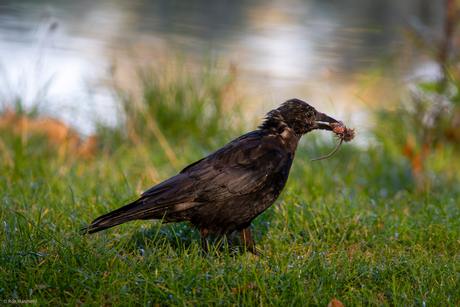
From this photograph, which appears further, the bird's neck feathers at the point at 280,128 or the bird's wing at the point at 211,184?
the bird's neck feathers at the point at 280,128

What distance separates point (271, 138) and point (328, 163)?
2517mm

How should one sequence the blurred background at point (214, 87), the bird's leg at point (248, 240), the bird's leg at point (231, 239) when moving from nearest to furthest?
the bird's leg at point (248, 240)
the bird's leg at point (231, 239)
the blurred background at point (214, 87)

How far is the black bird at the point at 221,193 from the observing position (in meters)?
2.93

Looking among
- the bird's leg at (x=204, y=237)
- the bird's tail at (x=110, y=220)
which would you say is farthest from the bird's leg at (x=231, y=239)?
the bird's tail at (x=110, y=220)

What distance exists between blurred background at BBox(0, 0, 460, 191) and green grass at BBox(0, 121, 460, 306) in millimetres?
932

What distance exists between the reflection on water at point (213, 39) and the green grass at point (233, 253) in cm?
238

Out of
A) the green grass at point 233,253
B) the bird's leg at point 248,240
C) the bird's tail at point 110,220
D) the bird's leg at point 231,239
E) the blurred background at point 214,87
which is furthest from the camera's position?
the blurred background at point 214,87

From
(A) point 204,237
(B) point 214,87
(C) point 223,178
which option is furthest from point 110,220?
(B) point 214,87

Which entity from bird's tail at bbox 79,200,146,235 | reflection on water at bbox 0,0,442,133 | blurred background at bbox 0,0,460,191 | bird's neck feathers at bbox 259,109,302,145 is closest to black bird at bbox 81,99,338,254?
bird's tail at bbox 79,200,146,235

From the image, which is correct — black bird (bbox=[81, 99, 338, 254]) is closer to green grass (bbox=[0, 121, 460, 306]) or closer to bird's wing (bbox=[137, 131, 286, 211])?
bird's wing (bbox=[137, 131, 286, 211])

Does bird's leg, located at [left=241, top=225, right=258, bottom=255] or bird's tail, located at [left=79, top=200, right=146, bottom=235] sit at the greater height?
bird's tail, located at [left=79, top=200, right=146, bottom=235]

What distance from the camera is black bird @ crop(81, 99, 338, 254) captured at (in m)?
2.93

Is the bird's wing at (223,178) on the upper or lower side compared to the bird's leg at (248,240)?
upper

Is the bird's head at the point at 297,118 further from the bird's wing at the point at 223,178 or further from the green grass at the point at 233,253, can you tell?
the green grass at the point at 233,253
